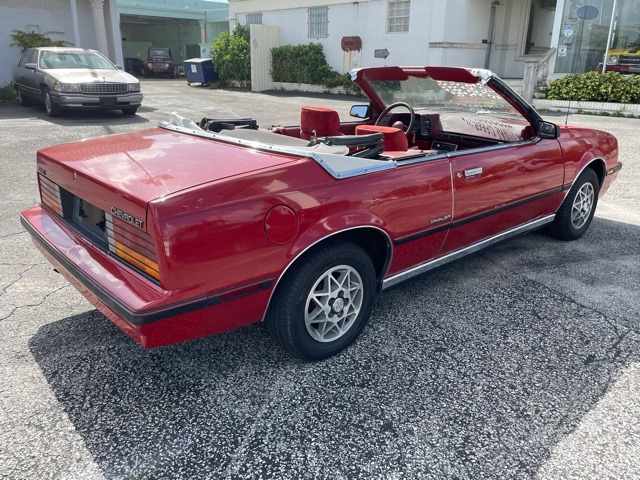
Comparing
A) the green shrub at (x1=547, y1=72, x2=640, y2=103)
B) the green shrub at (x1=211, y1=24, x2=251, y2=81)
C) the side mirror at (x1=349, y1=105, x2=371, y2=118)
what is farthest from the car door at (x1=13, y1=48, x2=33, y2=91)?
the green shrub at (x1=547, y1=72, x2=640, y2=103)

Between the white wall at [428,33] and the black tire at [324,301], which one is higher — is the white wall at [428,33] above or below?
above

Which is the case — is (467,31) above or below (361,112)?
above

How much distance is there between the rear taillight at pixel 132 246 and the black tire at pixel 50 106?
10.8m

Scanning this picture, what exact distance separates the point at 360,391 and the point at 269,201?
42.1 inches

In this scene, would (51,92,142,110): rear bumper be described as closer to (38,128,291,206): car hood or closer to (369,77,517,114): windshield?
(369,77,517,114): windshield

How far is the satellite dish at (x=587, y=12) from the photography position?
14961mm

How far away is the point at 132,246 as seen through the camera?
8.16ft

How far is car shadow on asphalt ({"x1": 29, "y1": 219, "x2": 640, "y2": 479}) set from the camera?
2271 millimetres

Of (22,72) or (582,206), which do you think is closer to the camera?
(582,206)

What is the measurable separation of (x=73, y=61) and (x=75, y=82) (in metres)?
1.49

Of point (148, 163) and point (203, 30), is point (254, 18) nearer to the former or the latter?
point (203, 30)

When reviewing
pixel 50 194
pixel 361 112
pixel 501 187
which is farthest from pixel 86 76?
pixel 501 187

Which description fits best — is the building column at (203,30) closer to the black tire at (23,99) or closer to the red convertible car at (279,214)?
the black tire at (23,99)

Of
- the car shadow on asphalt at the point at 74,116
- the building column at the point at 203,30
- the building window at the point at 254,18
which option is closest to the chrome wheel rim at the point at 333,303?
the car shadow on asphalt at the point at 74,116
